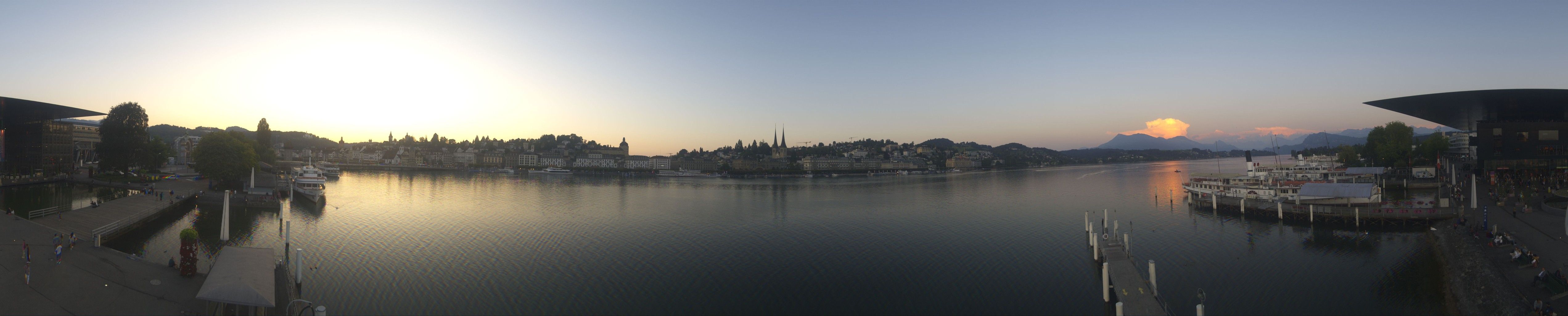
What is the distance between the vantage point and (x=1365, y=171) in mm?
43969

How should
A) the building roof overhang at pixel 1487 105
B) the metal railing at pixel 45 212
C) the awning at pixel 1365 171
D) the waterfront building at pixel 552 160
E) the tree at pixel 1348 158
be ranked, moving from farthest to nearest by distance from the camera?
1. the waterfront building at pixel 552 160
2. the tree at pixel 1348 158
3. the awning at pixel 1365 171
4. the building roof overhang at pixel 1487 105
5. the metal railing at pixel 45 212

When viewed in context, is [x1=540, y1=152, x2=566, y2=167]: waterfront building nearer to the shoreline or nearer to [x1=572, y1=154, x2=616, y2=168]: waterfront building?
[x1=572, y1=154, x2=616, y2=168]: waterfront building

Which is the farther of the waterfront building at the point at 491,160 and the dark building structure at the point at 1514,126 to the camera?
the waterfront building at the point at 491,160

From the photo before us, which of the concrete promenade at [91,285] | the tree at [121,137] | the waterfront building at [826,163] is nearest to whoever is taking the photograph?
the concrete promenade at [91,285]

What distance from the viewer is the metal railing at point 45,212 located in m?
20.6

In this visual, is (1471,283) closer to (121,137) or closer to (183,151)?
(121,137)

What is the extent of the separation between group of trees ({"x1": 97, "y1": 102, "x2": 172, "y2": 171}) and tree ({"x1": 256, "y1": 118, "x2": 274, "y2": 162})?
17585 millimetres

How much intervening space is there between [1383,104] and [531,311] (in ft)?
174

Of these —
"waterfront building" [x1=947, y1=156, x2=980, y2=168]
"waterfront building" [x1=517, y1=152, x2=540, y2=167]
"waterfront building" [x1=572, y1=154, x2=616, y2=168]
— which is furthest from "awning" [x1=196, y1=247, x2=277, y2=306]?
"waterfront building" [x1=947, y1=156, x2=980, y2=168]

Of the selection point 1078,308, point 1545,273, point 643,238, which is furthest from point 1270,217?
point 643,238

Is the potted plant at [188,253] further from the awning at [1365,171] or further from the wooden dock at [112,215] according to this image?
the awning at [1365,171]

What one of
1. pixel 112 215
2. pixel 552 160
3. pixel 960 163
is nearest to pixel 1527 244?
pixel 112 215

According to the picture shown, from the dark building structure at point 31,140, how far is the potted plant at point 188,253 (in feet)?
145

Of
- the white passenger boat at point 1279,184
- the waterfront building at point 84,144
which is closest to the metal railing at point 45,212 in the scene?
the waterfront building at point 84,144
